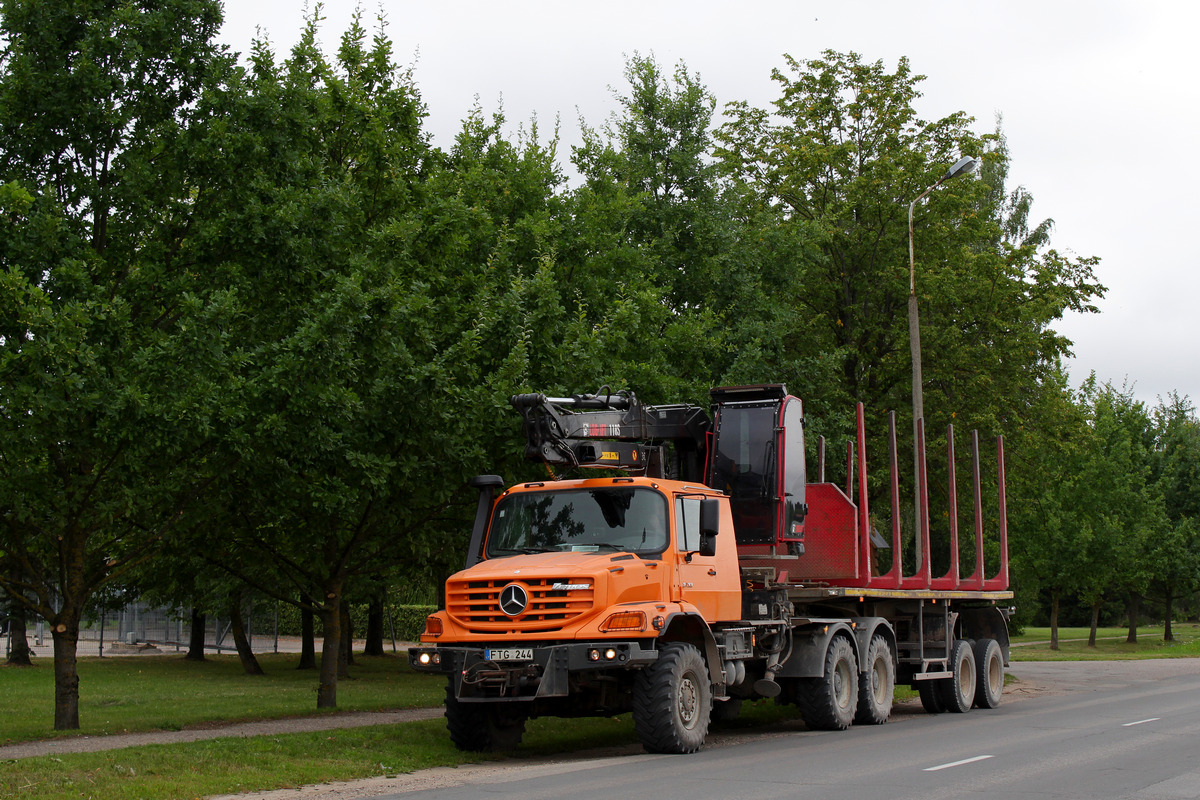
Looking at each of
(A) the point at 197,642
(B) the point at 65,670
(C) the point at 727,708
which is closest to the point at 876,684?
(C) the point at 727,708

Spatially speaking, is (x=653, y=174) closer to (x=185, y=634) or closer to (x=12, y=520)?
(x=12, y=520)

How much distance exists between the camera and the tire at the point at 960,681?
63.9ft

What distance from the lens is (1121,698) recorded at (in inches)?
856

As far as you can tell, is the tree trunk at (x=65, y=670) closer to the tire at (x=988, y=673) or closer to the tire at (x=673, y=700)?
the tire at (x=673, y=700)

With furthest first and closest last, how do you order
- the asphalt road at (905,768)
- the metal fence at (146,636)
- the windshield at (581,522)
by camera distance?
the metal fence at (146,636) → the windshield at (581,522) → the asphalt road at (905,768)

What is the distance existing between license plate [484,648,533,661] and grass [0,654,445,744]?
19.8 feet

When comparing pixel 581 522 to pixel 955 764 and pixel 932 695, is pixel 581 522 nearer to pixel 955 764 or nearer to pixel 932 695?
pixel 955 764

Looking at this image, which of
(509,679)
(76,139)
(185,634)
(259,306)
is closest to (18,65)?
(76,139)

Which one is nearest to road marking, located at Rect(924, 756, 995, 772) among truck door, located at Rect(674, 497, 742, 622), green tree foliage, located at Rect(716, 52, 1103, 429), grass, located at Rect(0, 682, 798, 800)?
truck door, located at Rect(674, 497, 742, 622)

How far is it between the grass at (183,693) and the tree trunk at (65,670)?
265 mm

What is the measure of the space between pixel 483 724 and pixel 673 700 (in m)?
2.25

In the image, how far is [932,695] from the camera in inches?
774

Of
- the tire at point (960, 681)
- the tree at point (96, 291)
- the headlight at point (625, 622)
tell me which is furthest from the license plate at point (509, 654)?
the tire at point (960, 681)

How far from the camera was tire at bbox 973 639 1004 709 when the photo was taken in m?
20.2
